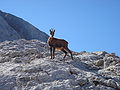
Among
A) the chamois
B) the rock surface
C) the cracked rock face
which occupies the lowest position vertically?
the cracked rock face

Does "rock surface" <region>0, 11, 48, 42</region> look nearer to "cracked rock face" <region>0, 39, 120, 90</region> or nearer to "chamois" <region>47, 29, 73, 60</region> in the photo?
"chamois" <region>47, 29, 73, 60</region>

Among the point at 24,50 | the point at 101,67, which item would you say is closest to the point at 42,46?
the point at 24,50

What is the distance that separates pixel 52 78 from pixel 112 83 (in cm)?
314

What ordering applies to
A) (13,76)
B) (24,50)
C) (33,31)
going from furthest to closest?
(33,31), (24,50), (13,76)

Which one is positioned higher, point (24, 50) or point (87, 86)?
point (24, 50)

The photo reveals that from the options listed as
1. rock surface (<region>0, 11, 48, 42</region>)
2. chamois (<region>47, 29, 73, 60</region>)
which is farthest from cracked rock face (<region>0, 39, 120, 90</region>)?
rock surface (<region>0, 11, 48, 42</region>)

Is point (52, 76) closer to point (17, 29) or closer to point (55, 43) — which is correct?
point (55, 43)

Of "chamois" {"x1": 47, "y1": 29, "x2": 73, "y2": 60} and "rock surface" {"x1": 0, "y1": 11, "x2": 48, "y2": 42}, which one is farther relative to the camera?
"rock surface" {"x1": 0, "y1": 11, "x2": 48, "y2": 42}

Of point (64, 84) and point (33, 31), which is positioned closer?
point (64, 84)

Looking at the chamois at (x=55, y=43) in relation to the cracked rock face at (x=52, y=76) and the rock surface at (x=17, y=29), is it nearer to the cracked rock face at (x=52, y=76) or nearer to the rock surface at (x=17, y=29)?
the cracked rock face at (x=52, y=76)

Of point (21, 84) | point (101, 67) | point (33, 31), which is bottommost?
point (21, 84)

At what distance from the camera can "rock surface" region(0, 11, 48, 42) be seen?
50.8 m

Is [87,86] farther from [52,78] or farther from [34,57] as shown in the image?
[34,57]

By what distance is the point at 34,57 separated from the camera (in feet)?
63.9
